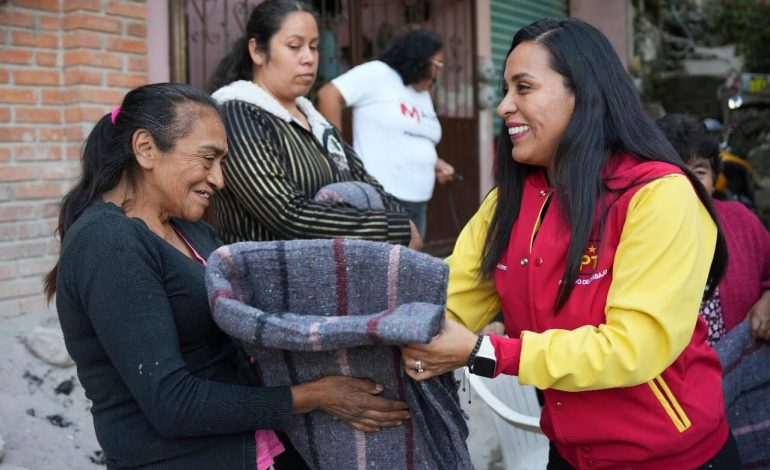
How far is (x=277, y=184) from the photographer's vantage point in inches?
99.3

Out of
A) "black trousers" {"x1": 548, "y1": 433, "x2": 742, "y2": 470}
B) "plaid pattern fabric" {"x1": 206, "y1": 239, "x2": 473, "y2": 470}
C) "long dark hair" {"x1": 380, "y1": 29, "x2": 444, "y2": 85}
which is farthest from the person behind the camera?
"long dark hair" {"x1": 380, "y1": 29, "x2": 444, "y2": 85}

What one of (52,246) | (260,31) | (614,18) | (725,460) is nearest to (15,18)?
(52,246)

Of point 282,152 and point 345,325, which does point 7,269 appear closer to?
point 282,152

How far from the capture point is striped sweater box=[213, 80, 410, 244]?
2.52 meters

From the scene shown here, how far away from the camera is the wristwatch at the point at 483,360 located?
171 centimetres

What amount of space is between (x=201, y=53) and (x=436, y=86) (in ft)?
8.54

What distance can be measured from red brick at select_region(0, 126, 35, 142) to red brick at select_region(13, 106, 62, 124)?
1.7 inches

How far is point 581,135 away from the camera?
1.80m

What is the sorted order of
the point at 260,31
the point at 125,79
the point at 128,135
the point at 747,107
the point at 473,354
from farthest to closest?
the point at 747,107, the point at 125,79, the point at 260,31, the point at 128,135, the point at 473,354

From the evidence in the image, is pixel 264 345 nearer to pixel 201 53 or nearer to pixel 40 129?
pixel 40 129

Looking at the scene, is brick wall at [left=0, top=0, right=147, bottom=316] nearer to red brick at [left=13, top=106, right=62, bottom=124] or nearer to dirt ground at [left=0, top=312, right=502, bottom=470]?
red brick at [left=13, top=106, right=62, bottom=124]

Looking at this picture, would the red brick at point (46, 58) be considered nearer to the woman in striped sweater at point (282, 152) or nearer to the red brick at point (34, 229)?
the red brick at point (34, 229)

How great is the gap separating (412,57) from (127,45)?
4.89 ft

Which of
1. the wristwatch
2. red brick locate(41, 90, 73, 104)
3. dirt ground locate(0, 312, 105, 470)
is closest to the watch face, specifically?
the wristwatch
